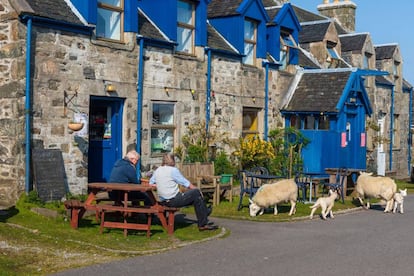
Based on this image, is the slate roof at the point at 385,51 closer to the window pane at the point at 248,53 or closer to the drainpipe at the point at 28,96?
the window pane at the point at 248,53

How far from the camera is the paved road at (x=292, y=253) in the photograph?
26.2ft

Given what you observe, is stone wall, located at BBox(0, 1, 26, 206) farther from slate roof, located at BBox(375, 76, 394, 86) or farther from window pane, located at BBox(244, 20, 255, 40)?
slate roof, located at BBox(375, 76, 394, 86)

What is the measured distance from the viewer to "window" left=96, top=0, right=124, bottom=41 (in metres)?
14.2

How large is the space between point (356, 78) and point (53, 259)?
14719mm

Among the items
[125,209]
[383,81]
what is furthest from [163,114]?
[383,81]

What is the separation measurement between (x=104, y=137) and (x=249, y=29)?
7257 millimetres

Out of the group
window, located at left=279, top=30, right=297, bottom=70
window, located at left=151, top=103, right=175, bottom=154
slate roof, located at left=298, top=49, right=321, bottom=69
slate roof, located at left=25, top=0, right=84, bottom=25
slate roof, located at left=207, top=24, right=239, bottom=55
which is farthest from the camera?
slate roof, located at left=298, top=49, right=321, bottom=69

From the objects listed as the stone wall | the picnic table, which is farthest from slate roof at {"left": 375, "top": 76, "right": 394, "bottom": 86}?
the picnic table

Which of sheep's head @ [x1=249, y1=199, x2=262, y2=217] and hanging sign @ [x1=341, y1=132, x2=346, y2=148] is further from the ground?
hanging sign @ [x1=341, y1=132, x2=346, y2=148]

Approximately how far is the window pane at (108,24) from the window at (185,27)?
2357 mm

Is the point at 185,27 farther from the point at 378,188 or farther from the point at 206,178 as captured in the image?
the point at 378,188

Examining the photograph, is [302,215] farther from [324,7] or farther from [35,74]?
[324,7]

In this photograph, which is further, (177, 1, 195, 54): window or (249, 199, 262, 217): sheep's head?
(177, 1, 195, 54): window

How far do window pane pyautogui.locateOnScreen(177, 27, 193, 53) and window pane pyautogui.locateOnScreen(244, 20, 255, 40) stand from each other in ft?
9.99
